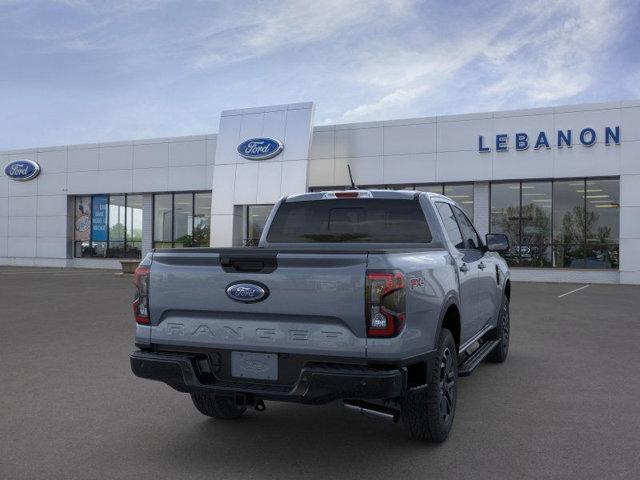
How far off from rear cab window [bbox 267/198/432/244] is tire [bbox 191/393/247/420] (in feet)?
5.05

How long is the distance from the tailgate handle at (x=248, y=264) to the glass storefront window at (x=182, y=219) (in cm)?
2553

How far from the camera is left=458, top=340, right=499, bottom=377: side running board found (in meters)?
4.95

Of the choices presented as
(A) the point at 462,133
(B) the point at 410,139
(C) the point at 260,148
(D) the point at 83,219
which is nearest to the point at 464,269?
(A) the point at 462,133

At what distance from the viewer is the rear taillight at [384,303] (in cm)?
362

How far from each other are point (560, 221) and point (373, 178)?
24.6ft

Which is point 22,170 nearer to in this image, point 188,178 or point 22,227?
point 22,227

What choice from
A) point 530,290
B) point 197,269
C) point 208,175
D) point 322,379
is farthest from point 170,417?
point 208,175

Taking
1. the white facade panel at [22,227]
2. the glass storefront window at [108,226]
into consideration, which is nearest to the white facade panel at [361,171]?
the glass storefront window at [108,226]

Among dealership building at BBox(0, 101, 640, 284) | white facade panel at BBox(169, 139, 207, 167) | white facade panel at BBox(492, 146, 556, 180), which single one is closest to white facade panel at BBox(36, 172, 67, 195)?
dealership building at BBox(0, 101, 640, 284)

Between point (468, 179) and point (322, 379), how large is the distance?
21.5m

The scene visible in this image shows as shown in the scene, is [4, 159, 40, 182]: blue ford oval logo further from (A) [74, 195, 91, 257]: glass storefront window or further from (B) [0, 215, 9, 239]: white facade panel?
(A) [74, 195, 91, 257]: glass storefront window

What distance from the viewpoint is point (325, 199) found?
220 inches

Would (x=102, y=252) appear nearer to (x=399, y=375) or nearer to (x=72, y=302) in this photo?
(x=72, y=302)

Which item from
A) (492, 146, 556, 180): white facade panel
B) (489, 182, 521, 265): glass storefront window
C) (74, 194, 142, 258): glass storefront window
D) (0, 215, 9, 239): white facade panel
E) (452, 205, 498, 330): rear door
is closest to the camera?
(452, 205, 498, 330): rear door
